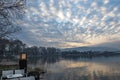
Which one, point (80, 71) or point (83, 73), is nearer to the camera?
point (83, 73)

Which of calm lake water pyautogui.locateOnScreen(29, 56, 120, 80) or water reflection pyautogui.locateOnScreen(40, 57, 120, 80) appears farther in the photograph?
calm lake water pyautogui.locateOnScreen(29, 56, 120, 80)

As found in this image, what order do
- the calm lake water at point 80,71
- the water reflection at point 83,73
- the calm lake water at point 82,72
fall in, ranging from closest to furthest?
the water reflection at point 83,73 → the calm lake water at point 82,72 → the calm lake water at point 80,71

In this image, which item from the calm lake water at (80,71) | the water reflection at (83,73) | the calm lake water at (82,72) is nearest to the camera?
the water reflection at (83,73)

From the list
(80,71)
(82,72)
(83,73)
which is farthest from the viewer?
(80,71)

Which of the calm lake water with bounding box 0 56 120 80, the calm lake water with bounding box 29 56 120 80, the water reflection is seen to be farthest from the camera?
the calm lake water with bounding box 0 56 120 80

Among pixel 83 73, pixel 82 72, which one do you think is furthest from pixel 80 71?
pixel 83 73

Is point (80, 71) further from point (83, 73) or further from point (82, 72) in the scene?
point (83, 73)

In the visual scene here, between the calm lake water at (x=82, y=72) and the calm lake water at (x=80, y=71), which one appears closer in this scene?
the calm lake water at (x=82, y=72)

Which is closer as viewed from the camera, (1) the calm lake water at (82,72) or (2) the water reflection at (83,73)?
(2) the water reflection at (83,73)

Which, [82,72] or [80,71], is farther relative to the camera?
[80,71]

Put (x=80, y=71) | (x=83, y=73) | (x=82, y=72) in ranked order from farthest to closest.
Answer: (x=80, y=71) < (x=82, y=72) < (x=83, y=73)

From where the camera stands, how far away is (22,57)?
54.1ft

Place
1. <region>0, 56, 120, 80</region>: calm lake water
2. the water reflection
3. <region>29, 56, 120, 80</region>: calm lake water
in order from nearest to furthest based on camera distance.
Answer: the water reflection → <region>29, 56, 120, 80</region>: calm lake water → <region>0, 56, 120, 80</region>: calm lake water

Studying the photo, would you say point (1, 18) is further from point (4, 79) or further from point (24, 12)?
point (4, 79)
